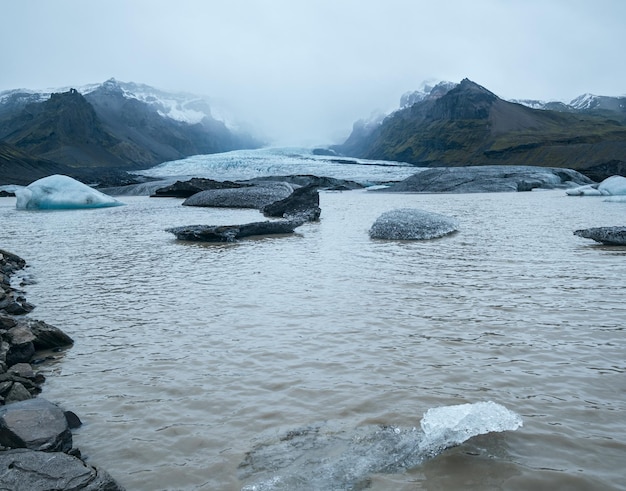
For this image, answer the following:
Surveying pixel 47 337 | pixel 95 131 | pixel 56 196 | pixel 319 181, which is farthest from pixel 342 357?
pixel 95 131

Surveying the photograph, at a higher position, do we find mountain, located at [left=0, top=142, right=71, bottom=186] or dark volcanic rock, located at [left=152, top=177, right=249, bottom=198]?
mountain, located at [left=0, top=142, right=71, bottom=186]

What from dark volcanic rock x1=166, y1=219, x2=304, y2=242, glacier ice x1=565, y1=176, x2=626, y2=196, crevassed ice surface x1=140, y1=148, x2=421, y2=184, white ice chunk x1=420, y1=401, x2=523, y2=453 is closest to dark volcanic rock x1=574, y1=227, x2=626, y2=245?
dark volcanic rock x1=166, y1=219, x2=304, y2=242

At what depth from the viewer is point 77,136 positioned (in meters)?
126

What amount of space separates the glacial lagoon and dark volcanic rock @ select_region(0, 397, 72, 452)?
0.77ft

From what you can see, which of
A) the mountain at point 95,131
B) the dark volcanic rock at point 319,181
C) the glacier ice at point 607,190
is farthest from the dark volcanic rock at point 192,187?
the mountain at point 95,131

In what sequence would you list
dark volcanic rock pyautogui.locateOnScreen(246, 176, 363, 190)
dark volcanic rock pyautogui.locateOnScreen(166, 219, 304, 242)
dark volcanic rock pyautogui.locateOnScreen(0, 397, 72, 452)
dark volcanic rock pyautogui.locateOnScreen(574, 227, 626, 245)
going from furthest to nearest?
1. dark volcanic rock pyautogui.locateOnScreen(246, 176, 363, 190)
2. dark volcanic rock pyautogui.locateOnScreen(166, 219, 304, 242)
3. dark volcanic rock pyautogui.locateOnScreen(574, 227, 626, 245)
4. dark volcanic rock pyautogui.locateOnScreen(0, 397, 72, 452)

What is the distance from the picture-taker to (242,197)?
27.3 meters

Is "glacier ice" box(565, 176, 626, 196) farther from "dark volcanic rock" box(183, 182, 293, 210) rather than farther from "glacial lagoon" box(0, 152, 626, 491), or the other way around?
"glacial lagoon" box(0, 152, 626, 491)

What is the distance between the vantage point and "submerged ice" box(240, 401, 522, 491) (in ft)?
10.9

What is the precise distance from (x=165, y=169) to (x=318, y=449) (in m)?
80.6

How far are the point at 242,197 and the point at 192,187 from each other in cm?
1091

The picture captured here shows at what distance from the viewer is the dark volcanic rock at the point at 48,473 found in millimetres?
2992

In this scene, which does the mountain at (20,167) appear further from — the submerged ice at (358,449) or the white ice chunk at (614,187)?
the submerged ice at (358,449)

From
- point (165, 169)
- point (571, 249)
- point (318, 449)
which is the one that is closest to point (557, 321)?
point (318, 449)
